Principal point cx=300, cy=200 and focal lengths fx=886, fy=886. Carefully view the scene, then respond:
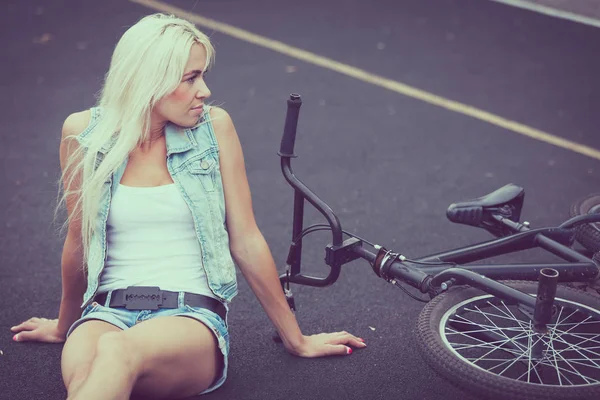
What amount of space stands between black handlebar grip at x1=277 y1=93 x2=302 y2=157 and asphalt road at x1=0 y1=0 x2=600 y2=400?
3.34 ft

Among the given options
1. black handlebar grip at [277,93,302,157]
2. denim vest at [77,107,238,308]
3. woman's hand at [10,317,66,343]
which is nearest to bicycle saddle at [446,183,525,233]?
black handlebar grip at [277,93,302,157]

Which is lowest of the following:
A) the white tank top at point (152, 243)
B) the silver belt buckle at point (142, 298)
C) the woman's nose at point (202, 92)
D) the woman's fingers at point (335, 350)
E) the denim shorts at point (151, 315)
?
the woman's fingers at point (335, 350)

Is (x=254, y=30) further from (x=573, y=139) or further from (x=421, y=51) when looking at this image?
(x=573, y=139)

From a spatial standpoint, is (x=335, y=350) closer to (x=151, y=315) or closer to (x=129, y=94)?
(x=151, y=315)

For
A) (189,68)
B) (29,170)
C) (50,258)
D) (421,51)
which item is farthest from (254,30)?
(189,68)

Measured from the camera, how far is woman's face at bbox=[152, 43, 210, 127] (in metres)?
3.57

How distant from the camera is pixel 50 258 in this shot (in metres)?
5.31

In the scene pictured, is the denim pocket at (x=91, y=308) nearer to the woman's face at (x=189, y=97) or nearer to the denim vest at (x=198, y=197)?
the denim vest at (x=198, y=197)

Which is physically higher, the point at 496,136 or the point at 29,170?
the point at 496,136

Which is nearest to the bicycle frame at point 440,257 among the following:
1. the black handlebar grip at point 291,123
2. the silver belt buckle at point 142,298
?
the black handlebar grip at point 291,123

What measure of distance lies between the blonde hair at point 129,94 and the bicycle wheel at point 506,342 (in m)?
1.40

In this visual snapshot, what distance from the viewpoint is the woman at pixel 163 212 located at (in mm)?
3498

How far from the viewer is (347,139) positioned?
695cm

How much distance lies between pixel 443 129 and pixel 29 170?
3.20 metres
